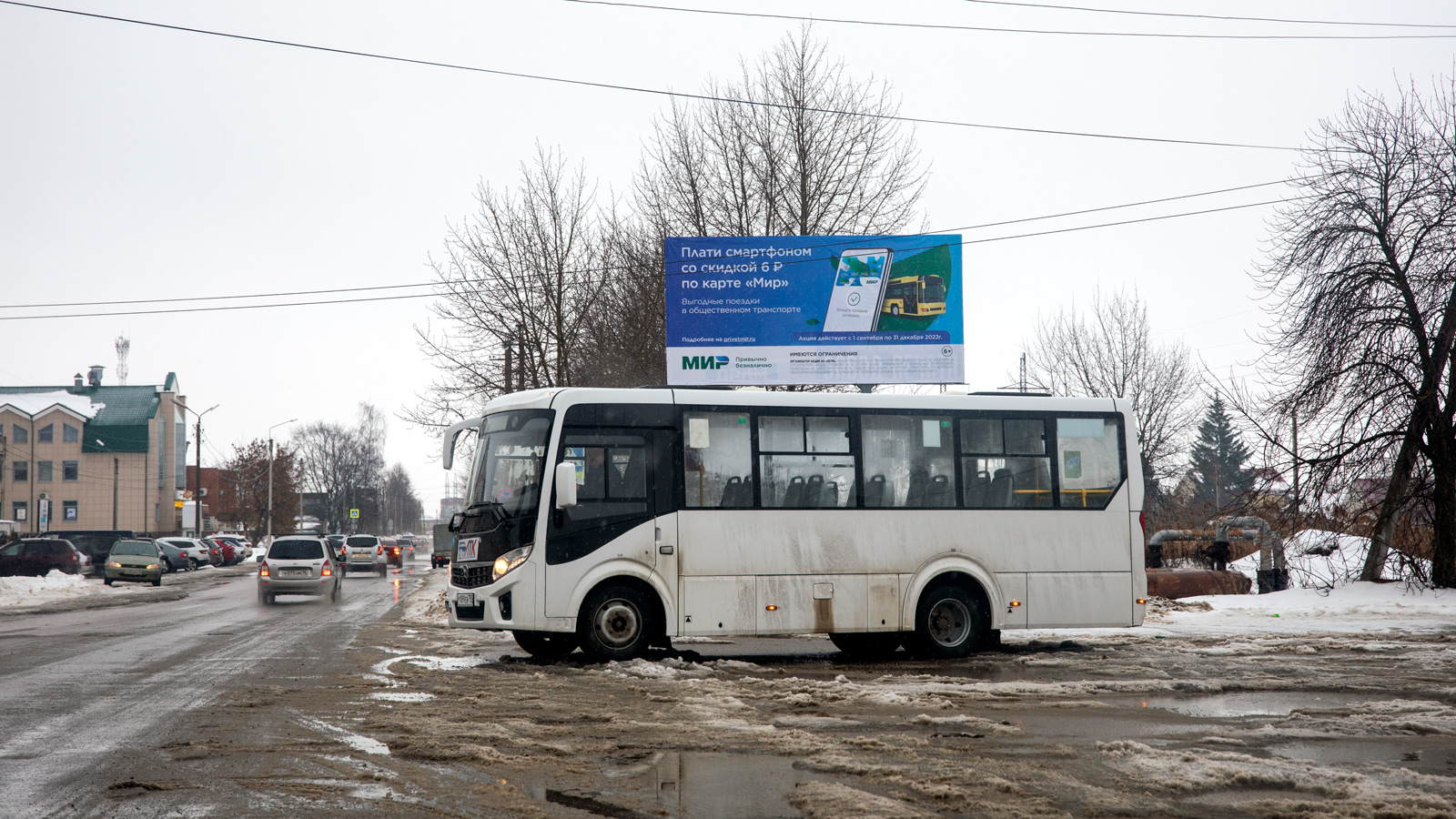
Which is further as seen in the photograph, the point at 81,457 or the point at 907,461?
the point at 81,457

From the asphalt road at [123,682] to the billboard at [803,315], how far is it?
8.01 metres

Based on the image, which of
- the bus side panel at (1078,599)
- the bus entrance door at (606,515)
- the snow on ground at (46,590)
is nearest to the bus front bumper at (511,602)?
the bus entrance door at (606,515)

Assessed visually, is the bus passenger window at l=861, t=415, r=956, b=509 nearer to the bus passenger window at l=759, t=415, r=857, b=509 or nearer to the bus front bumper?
the bus passenger window at l=759, t=415, r=857, b=509

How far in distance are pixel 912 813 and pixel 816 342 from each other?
52.8ft

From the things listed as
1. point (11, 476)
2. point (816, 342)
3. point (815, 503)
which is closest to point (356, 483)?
point (11, 476)

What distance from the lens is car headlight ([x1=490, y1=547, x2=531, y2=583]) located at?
460 inches

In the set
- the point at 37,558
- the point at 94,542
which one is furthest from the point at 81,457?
the point at 37,558

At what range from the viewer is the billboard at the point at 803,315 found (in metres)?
20.9

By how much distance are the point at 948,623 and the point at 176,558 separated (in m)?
46.8

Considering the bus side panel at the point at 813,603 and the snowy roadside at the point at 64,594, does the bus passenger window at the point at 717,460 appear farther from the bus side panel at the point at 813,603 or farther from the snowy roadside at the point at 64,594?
the snowy roadside at the point at 64,594

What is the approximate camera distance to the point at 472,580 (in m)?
11.9

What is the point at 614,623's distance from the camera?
11852 mm

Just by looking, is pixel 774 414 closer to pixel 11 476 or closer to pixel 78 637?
pixel 78 637

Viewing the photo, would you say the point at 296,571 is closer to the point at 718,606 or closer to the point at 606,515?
the point at 606,515
